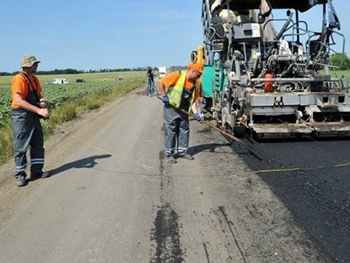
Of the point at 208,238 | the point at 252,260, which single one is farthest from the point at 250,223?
the point at 252,260

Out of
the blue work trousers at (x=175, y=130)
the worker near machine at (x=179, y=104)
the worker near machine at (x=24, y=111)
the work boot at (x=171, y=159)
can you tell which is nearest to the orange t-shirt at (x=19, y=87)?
the worker near machine at (x=24, y=111)

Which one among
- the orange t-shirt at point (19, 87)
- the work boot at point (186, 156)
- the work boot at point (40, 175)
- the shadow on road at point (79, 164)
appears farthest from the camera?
the work boot at point (186, 156)

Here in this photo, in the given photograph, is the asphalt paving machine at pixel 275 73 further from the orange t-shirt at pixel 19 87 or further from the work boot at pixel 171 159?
the orange t-shirt at pixel 19 87

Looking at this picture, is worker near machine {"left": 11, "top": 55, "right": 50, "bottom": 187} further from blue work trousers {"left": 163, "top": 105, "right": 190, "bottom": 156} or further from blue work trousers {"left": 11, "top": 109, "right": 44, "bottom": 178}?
blue work trousers {"left": 163, "top": 105, "right": 190, "bottom": 156}

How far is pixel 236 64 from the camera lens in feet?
28.8

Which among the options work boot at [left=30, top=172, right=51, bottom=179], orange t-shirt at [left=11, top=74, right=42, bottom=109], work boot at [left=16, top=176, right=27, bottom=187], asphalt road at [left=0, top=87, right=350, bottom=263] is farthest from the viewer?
work boot at [left=30, top=172, right=51, bottom=179]

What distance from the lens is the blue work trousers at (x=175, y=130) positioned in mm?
6750

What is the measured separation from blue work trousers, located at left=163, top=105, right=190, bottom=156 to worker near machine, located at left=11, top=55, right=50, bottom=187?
1.97 meters

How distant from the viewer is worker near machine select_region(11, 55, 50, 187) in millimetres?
5492

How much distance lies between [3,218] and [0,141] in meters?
4.34

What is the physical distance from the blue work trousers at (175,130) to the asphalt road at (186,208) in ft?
0.79

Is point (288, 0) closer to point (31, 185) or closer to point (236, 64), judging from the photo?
point (236, 64)

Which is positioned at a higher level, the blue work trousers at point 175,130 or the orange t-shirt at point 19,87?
the orange t-shirt at point 19,87

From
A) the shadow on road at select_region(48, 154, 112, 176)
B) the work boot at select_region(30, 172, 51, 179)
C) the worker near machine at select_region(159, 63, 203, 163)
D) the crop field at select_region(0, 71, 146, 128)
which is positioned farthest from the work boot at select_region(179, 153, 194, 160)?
the crop field at select_region(0, 71, 146, 128)
